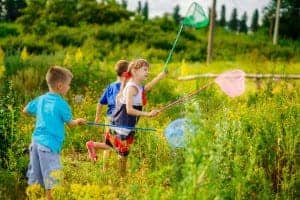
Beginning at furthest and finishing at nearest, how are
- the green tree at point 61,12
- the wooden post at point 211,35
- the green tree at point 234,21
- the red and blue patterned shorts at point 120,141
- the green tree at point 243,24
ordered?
1. the green tree at point 234,21
2. the green tree at point 243,24
3. the green tree at point 61,12
4. the wooden post at point 211,35
5. the red and blue patterned shorts at point 120,141

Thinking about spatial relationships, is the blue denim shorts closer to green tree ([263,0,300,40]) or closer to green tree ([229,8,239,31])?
green tree ([263,0,300,40])

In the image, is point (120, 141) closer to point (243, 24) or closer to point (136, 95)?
point (136, 95)

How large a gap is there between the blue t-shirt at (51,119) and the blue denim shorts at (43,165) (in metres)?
0.04

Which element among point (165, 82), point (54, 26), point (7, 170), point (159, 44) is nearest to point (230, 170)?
point (7, 170)

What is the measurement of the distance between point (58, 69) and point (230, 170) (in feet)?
4.64


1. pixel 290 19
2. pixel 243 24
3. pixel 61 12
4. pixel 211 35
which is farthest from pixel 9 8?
Answer: pixel 243 24

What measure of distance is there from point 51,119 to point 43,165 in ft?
1.10

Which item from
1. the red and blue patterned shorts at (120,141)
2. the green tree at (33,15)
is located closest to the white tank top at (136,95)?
the red and blue patterned shorts at (120,141)

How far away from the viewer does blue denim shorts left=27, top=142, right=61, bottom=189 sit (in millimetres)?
5020

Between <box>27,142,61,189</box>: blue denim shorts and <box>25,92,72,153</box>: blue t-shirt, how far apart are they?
4 cm

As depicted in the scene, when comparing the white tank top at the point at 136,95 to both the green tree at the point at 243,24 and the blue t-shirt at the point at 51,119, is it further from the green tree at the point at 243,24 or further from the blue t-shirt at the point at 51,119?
the green tree at the point at 243,24

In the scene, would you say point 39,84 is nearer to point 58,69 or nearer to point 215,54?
point 58,69

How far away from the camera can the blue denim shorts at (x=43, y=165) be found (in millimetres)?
5020

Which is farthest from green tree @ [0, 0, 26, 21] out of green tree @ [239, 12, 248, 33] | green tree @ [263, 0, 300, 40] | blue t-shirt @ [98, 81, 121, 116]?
green tree @ [239, 12, 248, 33]
